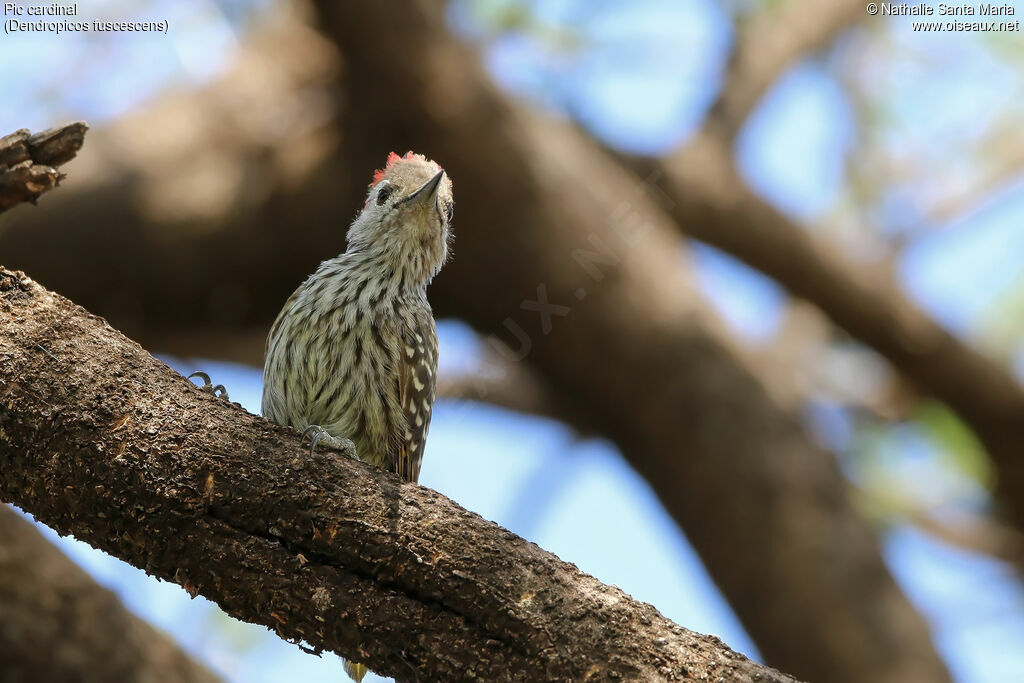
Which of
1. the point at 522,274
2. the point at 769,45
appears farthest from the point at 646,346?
the point at 769,45

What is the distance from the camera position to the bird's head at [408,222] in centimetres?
432

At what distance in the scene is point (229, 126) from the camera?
7.21 meters

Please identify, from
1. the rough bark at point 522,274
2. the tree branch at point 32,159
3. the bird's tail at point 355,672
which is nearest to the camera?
the tree branch at point 32,159

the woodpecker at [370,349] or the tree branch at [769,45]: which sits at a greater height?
the tree branch at [769,45]

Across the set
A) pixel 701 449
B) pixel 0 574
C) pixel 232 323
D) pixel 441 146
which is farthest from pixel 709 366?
pixel 0 574

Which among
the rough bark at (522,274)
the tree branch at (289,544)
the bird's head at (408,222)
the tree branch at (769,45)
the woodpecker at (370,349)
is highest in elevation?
the tree branch at (769,45)

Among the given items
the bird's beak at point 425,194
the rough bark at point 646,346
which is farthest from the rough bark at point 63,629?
the rough bark at point 646,346

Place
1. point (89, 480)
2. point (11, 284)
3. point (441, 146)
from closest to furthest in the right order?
point (89, 480) < point (11, 284) < point (441, 146)

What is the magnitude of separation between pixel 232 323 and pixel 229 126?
4.51ft

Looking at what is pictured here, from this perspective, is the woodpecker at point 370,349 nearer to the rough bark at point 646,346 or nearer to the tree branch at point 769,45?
the rough bark at point 646,346

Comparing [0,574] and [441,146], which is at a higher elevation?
[441,146]

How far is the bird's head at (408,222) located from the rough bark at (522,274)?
5.93ft

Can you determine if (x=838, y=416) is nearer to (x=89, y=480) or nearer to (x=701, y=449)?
(x=701, y=449)

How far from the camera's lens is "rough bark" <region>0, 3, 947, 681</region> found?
6336 mm
